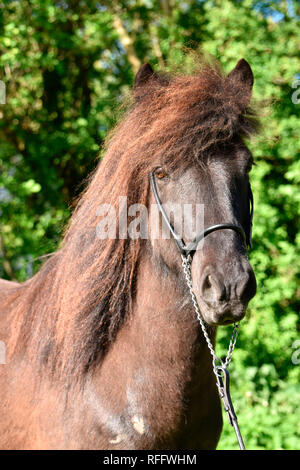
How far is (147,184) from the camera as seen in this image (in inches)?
→ 84.6

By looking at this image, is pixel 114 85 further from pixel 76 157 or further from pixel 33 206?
pixel 33 206

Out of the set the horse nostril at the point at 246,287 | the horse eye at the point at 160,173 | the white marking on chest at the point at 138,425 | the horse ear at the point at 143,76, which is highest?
the horse ear at the point at 143,76

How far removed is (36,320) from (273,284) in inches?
145

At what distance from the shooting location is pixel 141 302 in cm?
216

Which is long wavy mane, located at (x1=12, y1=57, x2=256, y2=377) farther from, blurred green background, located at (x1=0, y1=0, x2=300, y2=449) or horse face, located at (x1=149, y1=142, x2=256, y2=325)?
blurred green background, located at (x1=0, y1=0, x2=300, y2=449)

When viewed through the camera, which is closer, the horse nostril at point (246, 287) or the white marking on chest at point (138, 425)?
the horse nostril at point (246, 287)

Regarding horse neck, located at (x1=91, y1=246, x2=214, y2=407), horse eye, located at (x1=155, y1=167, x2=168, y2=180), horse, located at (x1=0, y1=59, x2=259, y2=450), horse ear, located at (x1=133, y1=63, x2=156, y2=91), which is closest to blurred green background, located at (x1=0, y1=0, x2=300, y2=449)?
horse ear, located at (x1=133, y1=63, x2=156, y2=91)

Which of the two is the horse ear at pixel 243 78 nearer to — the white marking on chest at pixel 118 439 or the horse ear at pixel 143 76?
the horse ear at pixel 143 76

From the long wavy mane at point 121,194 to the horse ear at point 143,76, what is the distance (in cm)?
2

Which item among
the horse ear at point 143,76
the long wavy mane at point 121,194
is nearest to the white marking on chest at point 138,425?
the long wavy mane at point 121,194

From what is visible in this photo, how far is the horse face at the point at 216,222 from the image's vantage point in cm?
178

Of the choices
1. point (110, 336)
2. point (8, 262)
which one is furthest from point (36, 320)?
point (8, 262)

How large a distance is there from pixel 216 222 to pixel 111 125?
135 inches

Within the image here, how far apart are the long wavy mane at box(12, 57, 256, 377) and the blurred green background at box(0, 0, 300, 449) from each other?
207 cm
